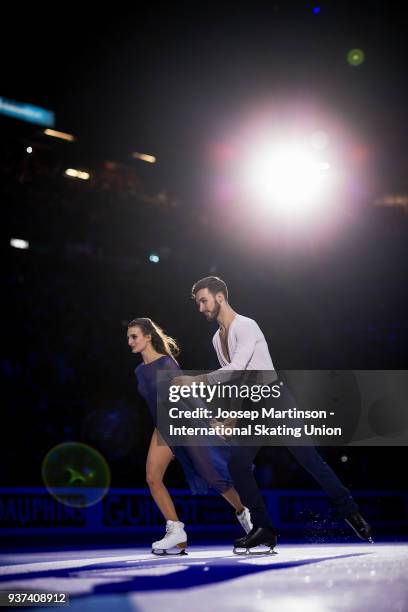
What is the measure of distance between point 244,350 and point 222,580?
159cm

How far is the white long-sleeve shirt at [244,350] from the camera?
4.91m

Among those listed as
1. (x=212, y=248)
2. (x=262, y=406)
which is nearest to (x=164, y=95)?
(x=212, y=248)

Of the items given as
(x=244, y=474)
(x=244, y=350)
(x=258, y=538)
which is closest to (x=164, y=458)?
(x=244, y=474)

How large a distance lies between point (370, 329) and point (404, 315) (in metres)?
1.49

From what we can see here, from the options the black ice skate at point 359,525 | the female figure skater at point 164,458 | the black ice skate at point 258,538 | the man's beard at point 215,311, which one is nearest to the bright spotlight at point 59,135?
the female figure skater at point 164,458

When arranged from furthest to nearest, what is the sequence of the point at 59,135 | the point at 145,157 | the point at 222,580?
the point at 145,157 < the point at 59,135 < the point at 222,580

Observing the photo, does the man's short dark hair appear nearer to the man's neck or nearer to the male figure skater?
the male figure skater

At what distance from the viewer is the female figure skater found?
5242mm

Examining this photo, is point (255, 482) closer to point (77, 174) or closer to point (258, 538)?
point (258, 538)

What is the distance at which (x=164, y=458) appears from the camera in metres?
5.30

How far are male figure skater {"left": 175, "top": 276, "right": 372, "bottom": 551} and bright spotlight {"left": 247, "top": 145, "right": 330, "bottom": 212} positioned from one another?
9610 millimetres

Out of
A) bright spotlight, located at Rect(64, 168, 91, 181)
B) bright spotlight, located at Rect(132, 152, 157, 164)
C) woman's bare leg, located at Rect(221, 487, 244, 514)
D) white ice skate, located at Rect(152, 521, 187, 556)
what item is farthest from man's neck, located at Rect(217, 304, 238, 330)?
bright spotlight, located at Rect(132, 152, 157, 164)

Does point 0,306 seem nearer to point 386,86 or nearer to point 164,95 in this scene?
point 164,95

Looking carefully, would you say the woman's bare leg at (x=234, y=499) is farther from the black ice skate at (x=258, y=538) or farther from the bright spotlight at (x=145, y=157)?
the bright spotlight at (x=145, y=157)
